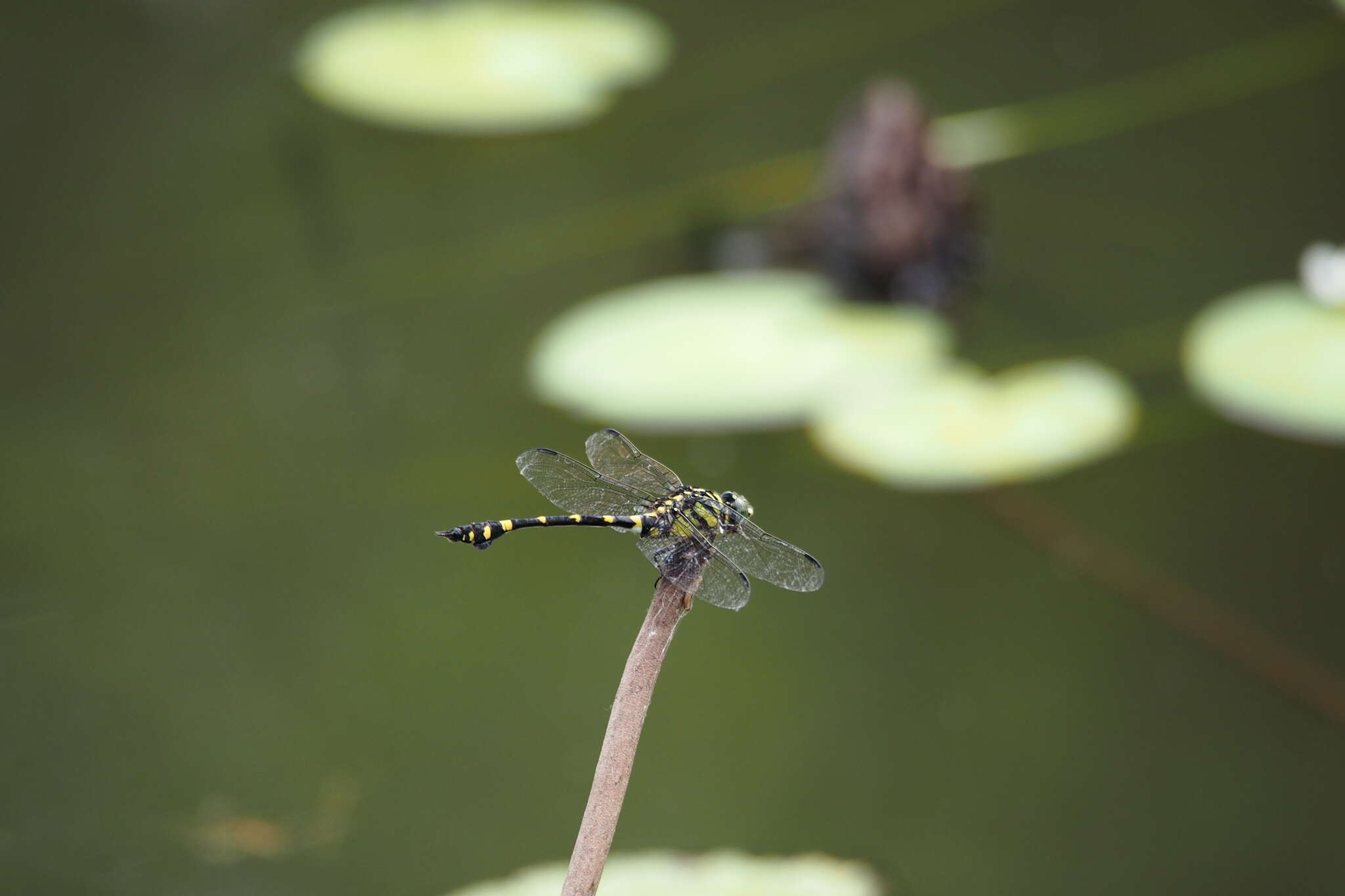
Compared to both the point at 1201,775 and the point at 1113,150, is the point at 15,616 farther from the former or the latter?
the point at 1113,150

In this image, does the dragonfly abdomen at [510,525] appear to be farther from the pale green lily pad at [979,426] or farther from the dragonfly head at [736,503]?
the pale green lily pad at [979,426]

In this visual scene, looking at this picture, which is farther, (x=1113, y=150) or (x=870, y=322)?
(x=1113, y=150)

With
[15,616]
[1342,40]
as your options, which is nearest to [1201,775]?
[15,616]

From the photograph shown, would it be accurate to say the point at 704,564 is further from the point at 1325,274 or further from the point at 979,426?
the point at 1325,274

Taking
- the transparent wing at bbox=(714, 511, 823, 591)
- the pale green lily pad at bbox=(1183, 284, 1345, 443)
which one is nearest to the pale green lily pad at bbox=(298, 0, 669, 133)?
the pale green lily pad at bbox=(1183, 284, 1345, 443)

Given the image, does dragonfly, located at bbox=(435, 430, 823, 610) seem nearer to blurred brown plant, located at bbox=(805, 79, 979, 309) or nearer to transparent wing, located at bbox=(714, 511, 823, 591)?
transparent wing, located at bbox=(714, 511, 823, 591)

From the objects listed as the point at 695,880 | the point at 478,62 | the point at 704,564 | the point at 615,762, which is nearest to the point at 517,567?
the point at 695,880
